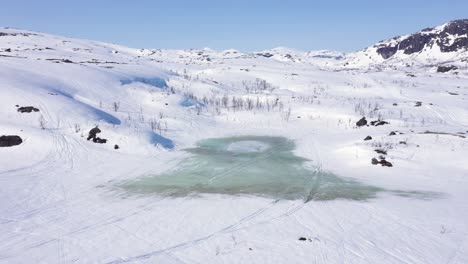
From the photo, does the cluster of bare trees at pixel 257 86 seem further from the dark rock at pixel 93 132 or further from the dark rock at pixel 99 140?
the dark rock at pixel 99 140

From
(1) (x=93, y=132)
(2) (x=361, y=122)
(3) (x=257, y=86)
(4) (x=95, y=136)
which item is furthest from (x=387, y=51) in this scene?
(4) (x=95, y=136)

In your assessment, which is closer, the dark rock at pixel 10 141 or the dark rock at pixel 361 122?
the dark rock at pixel 10 141

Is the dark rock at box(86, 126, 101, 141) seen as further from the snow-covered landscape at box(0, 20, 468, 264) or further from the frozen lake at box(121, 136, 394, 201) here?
the frozen lake at box(121, 136, 394, 201)

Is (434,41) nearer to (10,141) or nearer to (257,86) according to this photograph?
(257,86)

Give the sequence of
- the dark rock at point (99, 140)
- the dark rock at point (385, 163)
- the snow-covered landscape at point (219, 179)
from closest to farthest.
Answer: the snow-covered landscape at point (219, 179) → the dark rock at point (385, 163) → the dark rock at point (99, 140)

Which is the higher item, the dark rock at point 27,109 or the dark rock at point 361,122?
the dark rock at point 27,109

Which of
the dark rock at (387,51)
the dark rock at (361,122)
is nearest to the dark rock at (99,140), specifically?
the dark rock at (361,122)
